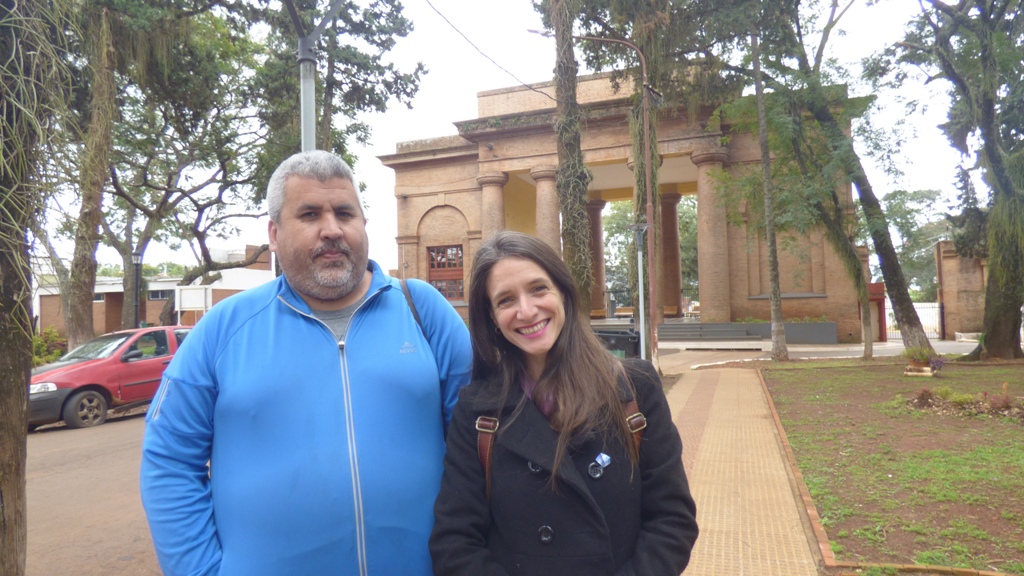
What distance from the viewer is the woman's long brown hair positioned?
80.3 inches

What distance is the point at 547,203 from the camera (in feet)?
99.6

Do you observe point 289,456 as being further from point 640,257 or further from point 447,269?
point 447,269

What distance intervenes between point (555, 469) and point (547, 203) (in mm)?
28777

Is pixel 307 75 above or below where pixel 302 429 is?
above

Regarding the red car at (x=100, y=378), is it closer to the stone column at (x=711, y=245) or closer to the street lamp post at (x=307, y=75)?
the street lamp post at (x=307, y=75)

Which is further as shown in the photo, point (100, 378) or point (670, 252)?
point (670, 252)

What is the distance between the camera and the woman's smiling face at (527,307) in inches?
85.4

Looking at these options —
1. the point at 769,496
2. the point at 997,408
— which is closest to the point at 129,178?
the point at 769,496

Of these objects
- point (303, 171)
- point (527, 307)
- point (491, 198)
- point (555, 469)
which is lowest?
point (555, 469)

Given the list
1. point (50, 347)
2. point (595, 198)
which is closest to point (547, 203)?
point (595, 198)

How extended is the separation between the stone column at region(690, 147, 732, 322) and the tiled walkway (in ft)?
51.9

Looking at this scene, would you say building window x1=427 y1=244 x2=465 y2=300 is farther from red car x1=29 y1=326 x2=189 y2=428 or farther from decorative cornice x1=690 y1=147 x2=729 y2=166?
red car x1=29 y1=326 x2=189 y2=428

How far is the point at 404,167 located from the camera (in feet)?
119

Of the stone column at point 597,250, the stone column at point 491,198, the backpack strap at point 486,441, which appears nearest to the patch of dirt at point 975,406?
the backpack strap at point 486,441
